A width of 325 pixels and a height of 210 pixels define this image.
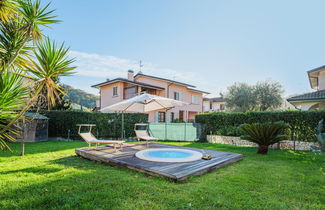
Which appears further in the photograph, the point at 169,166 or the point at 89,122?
the point at 89,122

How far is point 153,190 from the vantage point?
13.3 feet

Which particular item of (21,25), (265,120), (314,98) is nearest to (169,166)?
(21,25)

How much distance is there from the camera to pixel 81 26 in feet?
39.3

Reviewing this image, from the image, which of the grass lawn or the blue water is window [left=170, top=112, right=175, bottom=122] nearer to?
the blue water

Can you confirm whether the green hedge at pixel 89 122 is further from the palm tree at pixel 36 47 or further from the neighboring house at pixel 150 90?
the palm tree at pixel 36 47

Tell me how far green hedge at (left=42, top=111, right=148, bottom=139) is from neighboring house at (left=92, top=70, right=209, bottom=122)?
631 cm

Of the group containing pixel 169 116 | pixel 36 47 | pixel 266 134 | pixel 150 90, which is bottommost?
pixel 266 134

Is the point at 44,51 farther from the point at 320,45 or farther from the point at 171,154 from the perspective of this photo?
the point at 320,45

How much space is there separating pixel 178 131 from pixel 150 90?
10962 millimetres

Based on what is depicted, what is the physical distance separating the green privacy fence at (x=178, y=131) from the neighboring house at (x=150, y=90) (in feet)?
19.5

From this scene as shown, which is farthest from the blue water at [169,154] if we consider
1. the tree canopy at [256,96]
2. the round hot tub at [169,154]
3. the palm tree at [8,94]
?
the tree canopy at [256,96]

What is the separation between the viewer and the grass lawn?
134 inches

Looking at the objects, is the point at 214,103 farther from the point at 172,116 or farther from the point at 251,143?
the point at 251,143

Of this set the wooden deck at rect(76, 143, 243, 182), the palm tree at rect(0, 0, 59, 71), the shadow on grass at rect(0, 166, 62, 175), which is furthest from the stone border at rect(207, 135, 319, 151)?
the palm tree at rect(0, 0, 59, 71)
